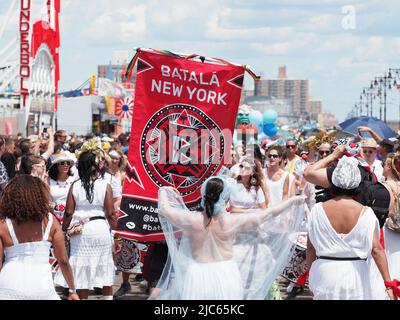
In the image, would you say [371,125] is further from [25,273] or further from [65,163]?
[25,273]

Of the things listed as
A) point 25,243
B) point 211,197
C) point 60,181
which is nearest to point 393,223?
point 211,197

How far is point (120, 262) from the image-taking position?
1133 cm

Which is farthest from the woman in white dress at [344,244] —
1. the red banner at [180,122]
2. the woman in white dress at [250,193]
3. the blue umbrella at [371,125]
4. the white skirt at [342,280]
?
the blue umbrella at [371,125]

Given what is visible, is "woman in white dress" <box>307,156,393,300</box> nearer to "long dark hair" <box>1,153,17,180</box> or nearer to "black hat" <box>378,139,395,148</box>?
"black hat" <box>378,139,395,148</box>

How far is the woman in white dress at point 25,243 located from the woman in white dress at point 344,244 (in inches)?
74.0

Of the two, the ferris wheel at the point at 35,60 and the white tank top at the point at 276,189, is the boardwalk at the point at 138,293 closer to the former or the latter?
the white tank top at the point at 276,189

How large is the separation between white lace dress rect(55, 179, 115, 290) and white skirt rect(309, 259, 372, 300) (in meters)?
3.01

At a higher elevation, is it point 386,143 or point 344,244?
point 386,143

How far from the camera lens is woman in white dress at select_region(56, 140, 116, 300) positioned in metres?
9.13

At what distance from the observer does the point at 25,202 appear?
6.32m

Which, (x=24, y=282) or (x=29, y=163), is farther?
(x=29, y=163)

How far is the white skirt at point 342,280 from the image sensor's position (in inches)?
262

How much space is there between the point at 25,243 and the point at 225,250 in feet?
4.55
